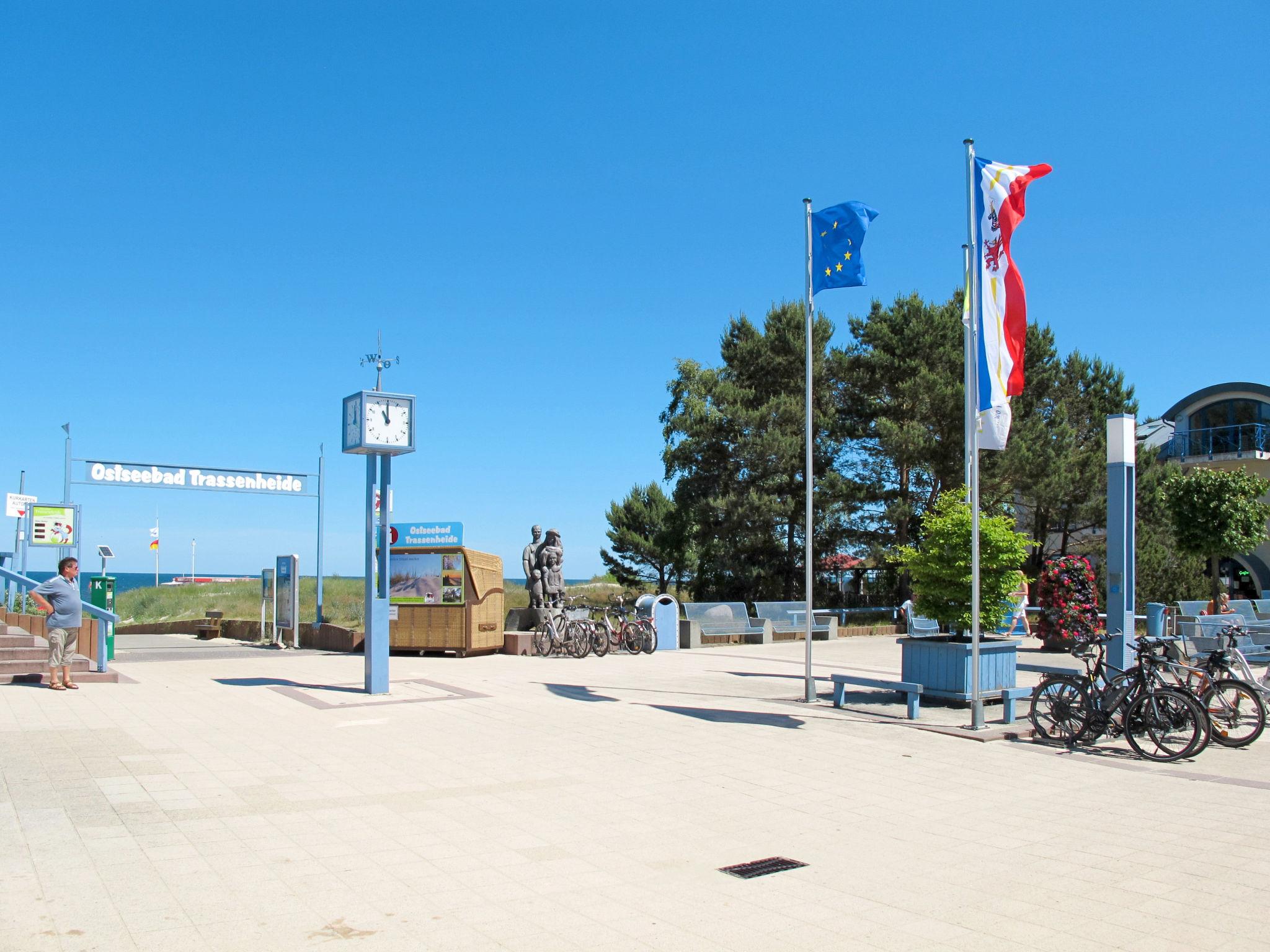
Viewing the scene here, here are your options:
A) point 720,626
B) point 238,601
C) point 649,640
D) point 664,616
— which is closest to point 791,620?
point 720,626

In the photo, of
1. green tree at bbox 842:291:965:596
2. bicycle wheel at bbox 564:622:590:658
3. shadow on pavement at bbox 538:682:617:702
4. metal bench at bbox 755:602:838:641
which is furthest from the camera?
green tree at bbox 842:291:965:596

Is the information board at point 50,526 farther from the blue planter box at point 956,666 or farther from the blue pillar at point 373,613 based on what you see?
the blue planter box at point 956,666

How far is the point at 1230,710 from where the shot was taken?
971 centimetres

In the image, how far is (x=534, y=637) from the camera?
19.6 meters

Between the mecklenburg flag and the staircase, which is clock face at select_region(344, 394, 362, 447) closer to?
the staircase

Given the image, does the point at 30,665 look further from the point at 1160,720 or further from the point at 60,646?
the point at 1160,720

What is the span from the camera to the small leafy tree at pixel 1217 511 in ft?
79.9

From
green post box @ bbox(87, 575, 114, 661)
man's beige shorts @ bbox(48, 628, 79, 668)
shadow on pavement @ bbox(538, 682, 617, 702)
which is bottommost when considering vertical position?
shadow on pavement @ bbox(538, 682, 617, 702)

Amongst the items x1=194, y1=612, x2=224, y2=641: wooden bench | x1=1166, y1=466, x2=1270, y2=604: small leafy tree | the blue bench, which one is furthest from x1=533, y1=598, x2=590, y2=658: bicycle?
x1=1166, y1=466, x2=1270, y2=604: small leafy tree

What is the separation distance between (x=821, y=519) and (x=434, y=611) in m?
17.9

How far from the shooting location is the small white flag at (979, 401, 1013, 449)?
1106cm

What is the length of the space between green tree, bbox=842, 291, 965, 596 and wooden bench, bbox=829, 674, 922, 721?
20472mm

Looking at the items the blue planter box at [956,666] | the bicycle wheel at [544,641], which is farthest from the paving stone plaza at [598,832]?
the bicycle wheel at [544,641]

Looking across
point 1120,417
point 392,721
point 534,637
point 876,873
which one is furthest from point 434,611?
point 876,873
